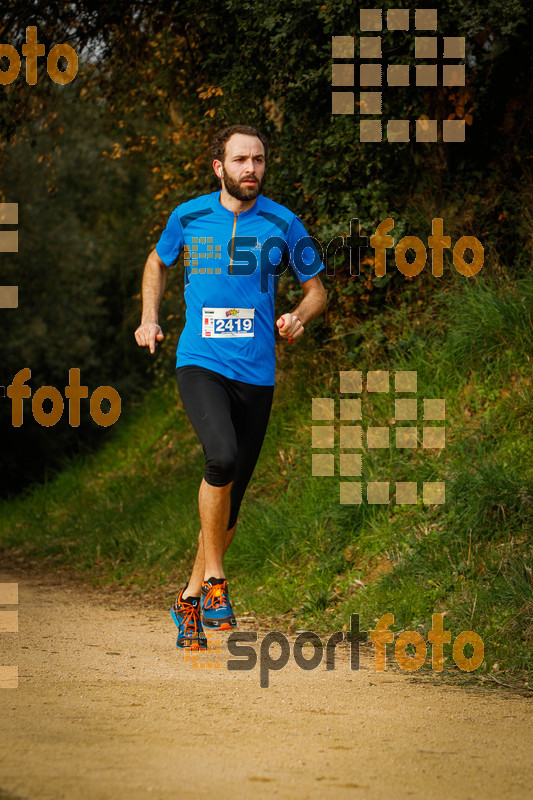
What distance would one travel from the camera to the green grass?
652 cm

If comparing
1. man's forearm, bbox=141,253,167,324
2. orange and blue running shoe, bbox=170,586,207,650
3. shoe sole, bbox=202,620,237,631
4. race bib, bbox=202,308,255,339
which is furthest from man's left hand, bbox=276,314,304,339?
orange and blue running shoe, bbox=170,586,207,650

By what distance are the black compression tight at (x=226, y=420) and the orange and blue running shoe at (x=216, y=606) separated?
1.67 ft

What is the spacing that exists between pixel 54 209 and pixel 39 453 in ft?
12.8

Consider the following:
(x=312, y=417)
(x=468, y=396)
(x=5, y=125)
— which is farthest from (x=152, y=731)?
(x=5, y=125)

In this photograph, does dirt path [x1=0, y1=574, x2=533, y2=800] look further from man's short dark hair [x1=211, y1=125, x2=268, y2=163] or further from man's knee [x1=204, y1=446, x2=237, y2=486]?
man's short dark hair [x1=211, y1=125, x2=268, y2=163]

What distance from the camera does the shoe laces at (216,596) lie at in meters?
5.23

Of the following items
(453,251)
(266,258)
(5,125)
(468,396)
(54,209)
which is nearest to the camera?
(266,258)

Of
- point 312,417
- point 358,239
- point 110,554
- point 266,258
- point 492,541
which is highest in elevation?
point 358,239

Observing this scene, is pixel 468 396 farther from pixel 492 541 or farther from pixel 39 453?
pixel 39 453

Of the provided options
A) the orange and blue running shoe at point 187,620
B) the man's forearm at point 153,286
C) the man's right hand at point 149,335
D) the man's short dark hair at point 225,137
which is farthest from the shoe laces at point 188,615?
the man's short dark hair at point 225,137

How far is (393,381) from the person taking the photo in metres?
8.69

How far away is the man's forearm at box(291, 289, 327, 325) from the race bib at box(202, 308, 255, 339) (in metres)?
0.26

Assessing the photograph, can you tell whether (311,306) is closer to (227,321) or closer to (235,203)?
(227,321)

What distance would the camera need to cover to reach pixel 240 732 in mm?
4223
